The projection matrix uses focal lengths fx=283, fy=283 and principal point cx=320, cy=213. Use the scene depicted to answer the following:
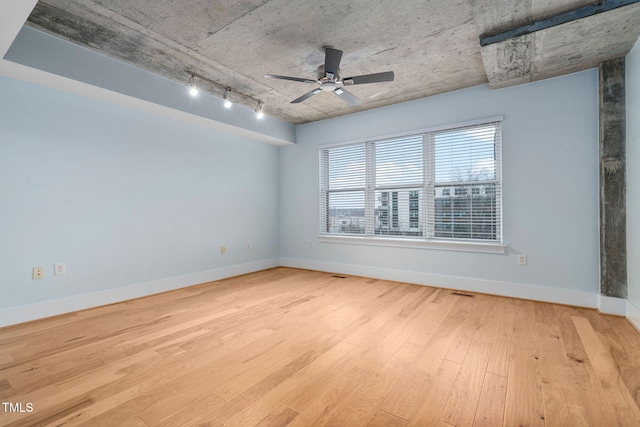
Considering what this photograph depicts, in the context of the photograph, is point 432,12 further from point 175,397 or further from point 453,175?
point 175,397

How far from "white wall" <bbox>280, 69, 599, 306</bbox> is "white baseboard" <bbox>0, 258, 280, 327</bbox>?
9.09 ft

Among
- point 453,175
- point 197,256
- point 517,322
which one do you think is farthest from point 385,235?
point 197,256

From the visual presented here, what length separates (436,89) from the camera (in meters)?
3.87

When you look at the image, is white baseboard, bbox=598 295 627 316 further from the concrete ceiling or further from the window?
the concrete ceiling

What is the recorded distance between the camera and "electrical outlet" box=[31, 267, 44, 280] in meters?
2.85

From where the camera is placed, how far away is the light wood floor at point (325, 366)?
1498 mm

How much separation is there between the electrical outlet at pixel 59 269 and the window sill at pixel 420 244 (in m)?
3.51

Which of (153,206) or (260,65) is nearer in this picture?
(260,65)

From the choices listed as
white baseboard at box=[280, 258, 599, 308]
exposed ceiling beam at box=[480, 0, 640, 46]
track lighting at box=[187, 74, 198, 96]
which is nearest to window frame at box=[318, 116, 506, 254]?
white baseboard at box=[280, 258, 599, 308]

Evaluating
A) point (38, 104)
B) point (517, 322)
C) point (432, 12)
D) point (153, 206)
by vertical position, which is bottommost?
point (517, 322)

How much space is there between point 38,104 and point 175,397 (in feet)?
10.6

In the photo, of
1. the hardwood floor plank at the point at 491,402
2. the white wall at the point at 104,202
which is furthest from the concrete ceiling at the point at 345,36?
the hardwood floor plank at the point at 491,402

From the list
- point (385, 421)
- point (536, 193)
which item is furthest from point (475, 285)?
point (385, 421)

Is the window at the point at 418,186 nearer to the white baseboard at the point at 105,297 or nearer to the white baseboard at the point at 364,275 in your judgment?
the white baseboard at the point at 364,275
